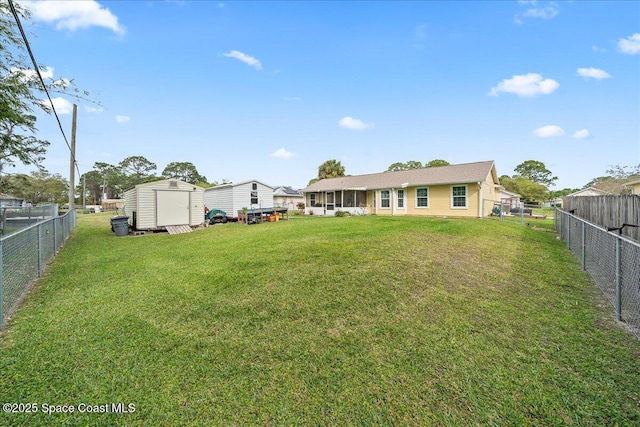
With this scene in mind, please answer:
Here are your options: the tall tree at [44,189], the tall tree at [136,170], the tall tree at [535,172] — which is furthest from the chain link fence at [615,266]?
the tall tree at [136,170]

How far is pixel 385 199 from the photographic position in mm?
21828

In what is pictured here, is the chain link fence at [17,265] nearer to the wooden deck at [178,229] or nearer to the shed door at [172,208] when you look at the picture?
the wooden deck at [178,229]

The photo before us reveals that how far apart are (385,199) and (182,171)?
65.2 metres

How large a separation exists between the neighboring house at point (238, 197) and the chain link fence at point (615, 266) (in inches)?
680

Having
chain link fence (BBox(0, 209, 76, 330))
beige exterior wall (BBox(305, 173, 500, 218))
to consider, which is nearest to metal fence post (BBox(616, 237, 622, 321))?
chain link fence (BBox(0, 209, 76, 330))

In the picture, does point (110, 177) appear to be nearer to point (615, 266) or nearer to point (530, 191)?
point (615, 266)

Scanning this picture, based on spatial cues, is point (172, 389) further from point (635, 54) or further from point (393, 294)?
point (635, 54)

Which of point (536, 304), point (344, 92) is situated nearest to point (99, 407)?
point (536, 304)

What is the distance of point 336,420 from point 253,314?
2.13m

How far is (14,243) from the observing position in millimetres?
4922

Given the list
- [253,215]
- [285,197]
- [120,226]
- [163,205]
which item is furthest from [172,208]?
[285,197]

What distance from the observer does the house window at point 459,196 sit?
57.8ft

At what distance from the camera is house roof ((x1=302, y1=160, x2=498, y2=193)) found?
17547 millimetres

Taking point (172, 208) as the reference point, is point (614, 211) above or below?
below
